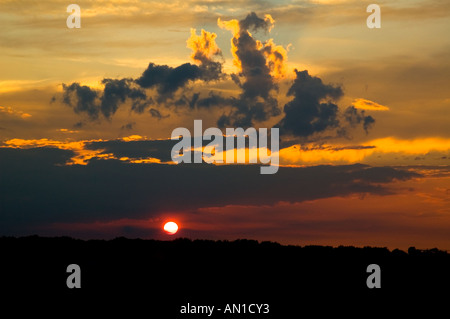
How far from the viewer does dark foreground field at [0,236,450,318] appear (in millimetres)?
57625

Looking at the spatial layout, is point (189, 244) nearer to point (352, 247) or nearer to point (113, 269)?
point (113, 269)

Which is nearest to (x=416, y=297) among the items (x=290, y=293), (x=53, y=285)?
(x=290, y=293)

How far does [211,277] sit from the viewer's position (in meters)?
63.6

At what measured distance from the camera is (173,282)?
6172 cm

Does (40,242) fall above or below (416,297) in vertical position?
above

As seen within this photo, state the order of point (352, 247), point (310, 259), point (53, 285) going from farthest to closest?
point (352, 247) → point (310, 259) → point (53, 285)

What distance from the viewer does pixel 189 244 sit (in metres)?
73.7

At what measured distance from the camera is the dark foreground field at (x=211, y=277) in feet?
189
